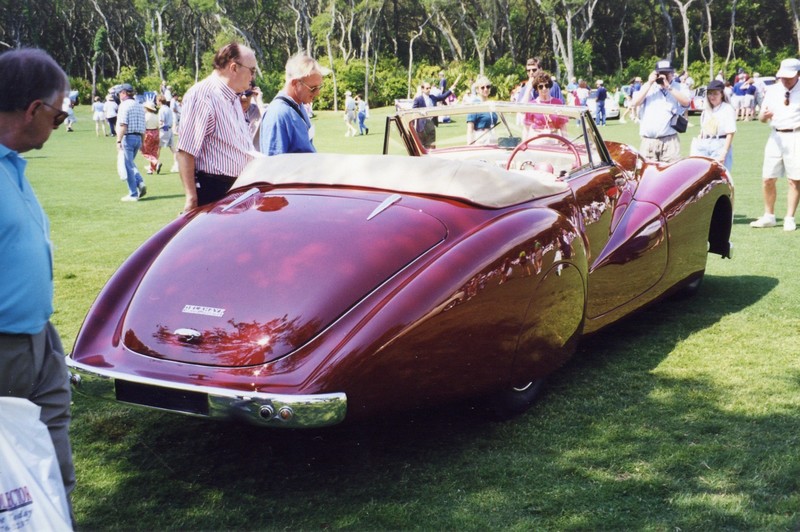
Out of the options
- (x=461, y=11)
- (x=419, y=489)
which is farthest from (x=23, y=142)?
(x=461, y=11)

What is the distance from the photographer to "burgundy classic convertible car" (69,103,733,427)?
3.23 m

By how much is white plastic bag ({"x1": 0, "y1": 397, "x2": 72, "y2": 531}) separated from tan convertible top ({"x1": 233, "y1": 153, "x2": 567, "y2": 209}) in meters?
2.30

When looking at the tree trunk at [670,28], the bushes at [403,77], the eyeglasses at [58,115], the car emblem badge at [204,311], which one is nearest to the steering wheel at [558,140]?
the car emblem badge at [204,311]

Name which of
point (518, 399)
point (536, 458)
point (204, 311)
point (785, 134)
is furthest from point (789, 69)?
point (204, 311)

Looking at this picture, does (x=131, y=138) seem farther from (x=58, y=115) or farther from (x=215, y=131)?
(x=58, y=115)

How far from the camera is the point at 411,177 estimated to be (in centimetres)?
415

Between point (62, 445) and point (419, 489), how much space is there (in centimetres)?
138

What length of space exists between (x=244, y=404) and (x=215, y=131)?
281 cm

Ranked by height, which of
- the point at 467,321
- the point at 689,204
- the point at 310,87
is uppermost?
the point at 310,87

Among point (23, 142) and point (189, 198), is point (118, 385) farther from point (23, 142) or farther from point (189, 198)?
point (189, 198)

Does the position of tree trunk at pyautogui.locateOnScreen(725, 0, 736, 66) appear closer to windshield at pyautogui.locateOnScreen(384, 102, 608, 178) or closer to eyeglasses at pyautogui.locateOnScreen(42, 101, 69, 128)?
windshield at pyautogui.locateOnScreen(384, 102, 608, 178)

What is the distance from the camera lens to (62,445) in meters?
2.67

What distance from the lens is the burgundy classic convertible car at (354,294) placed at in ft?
10.6

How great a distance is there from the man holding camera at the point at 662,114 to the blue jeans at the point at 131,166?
764 cm
